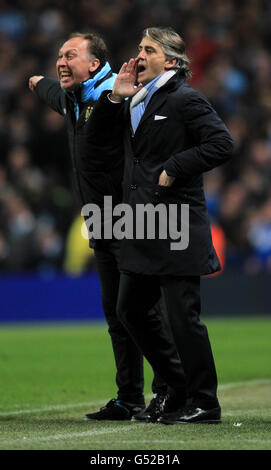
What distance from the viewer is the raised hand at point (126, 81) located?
568 cm

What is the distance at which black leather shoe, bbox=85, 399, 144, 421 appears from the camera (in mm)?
6180

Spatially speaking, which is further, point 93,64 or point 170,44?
point 93,64

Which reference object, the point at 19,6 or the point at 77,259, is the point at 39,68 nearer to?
the point at 19,6

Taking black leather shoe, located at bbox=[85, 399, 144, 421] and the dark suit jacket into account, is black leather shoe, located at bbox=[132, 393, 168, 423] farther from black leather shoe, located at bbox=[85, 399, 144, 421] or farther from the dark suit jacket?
the dark suit jacket

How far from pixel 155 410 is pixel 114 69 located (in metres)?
11.9

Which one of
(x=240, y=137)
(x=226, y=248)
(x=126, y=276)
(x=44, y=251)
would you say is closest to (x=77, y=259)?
(x=44, y=251)

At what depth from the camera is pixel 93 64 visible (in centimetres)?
625

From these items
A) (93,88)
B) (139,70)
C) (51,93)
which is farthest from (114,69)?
(139,70)

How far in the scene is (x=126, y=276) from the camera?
5785mm

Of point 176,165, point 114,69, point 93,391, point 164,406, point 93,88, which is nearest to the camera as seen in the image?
point 176,165

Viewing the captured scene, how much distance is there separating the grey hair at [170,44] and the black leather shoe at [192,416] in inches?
77.9

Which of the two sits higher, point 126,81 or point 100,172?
point 126,81

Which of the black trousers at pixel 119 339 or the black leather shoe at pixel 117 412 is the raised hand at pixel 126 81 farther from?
the black leather shoe at pixel 117 412

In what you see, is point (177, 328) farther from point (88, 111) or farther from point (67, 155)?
point (67, 155)
